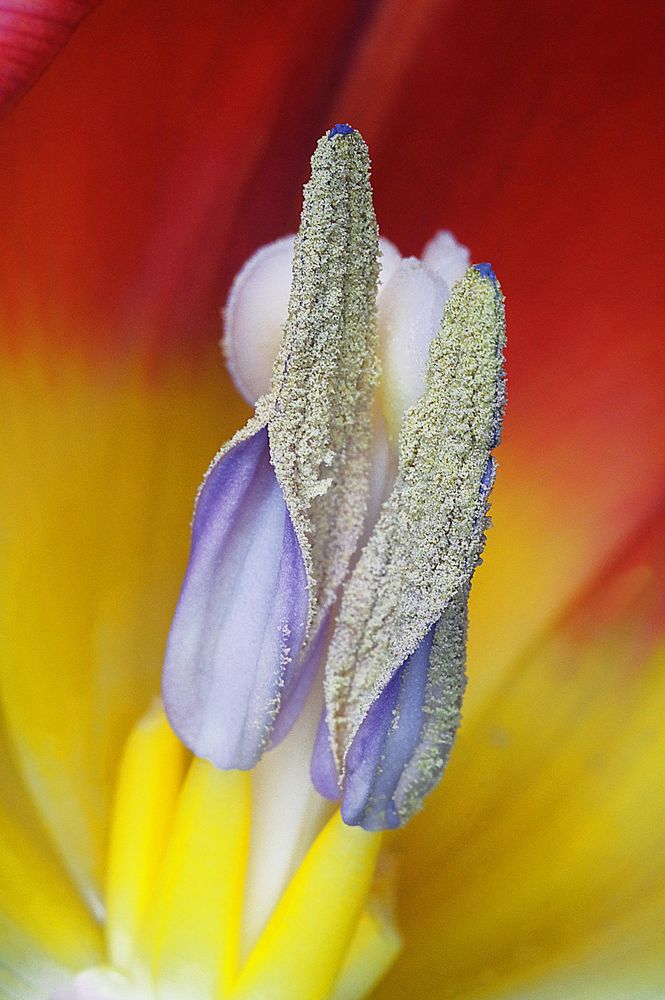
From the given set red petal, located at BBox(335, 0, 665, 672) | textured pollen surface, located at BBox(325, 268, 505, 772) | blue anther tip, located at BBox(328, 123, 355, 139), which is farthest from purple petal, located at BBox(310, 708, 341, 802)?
blue anther tip, located at BBox(328, 123, 355, 139)

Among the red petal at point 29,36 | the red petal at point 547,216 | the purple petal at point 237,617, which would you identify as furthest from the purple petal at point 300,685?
the red petal at point 29,36

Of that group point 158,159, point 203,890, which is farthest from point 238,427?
point 203,890

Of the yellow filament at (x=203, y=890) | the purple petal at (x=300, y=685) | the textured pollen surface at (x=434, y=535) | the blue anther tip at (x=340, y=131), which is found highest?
the blue anther tip at (x=340, y=131)

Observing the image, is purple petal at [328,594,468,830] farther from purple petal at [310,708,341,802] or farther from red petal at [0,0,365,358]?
red petal at [0,0,365,358]

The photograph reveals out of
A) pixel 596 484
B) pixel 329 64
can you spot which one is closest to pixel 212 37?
pixel 329 64

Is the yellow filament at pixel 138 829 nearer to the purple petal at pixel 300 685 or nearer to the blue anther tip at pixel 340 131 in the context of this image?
the purple petal at pixel 300 685
